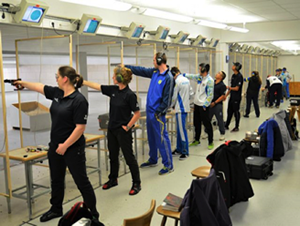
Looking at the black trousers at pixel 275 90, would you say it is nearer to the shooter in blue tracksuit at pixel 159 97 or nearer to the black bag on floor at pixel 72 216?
the shooter in blue tracksuit at pixel 159 97

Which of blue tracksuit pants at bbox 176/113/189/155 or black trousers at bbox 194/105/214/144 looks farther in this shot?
black trousers at bbox 194/105/214/144

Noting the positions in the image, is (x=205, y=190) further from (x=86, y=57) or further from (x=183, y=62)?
(x=183, y=62)

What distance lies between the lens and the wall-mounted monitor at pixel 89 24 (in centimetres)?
434

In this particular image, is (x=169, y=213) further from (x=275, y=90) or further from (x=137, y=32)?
(x=275, y=90)

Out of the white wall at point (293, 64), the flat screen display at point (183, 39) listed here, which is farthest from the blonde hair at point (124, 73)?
the white wall at point (293, 64)

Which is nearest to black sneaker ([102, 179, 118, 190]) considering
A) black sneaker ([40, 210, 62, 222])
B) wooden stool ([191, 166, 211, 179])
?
black sneaker ([40, 210, 62, 222])

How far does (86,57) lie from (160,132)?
3.60m

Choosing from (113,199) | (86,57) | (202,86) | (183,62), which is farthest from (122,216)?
(183,62)

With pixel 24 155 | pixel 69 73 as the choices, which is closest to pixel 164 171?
pixel 24 155

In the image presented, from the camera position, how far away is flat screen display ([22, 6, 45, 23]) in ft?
11.5

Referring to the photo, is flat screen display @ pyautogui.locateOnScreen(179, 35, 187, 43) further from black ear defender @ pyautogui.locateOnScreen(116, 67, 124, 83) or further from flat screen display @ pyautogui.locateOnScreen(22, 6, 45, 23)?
flat screen display @ pyautogui.locateOnScreen(22, 6, 45, 23)

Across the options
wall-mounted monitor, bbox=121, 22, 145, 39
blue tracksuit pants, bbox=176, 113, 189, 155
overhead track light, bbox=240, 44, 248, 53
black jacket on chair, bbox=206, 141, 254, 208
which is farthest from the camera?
overhead track light, bbox=240, 44, 248, 53

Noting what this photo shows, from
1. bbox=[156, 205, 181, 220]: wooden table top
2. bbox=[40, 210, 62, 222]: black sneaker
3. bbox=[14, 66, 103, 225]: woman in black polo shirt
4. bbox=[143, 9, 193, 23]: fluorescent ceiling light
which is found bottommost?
bbox=[40, 210, 62, 222]: black sneaker

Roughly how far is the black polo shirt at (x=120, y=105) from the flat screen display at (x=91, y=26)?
1.21 m
